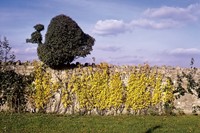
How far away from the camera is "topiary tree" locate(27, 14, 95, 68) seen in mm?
22750

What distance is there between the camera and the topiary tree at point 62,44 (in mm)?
22750

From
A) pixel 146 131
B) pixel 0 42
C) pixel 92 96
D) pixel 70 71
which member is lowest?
pixel 146 131

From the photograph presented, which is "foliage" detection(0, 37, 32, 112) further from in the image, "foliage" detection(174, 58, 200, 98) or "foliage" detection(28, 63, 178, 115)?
"foliage" detection(174, 58, 200, 98)

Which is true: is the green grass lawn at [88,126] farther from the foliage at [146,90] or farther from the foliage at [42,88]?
the foliage at [146,90]

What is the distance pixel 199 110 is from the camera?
23859 millimetres

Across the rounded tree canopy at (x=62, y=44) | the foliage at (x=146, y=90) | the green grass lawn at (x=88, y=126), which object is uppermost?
the rounded tree canopy at (x=62, y=44)

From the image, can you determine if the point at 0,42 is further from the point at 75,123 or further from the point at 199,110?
the point at 199,110

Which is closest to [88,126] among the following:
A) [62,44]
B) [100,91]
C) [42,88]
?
[100,91]

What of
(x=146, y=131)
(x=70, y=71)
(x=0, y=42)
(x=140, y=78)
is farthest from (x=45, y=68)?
(x=146, y=131)

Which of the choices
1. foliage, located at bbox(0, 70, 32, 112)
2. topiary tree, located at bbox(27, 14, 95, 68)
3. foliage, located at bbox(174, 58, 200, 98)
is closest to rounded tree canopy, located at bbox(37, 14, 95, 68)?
topiary tree, located at bbox(27, 14, 95, 68)

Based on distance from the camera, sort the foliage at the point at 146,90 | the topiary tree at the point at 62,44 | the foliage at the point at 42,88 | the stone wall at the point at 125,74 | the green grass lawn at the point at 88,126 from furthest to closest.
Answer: the foliage at the point at 146,90 < the stone wall at the point at 125,74 < the foliage at the point at 42,88 < the topiary tree at the point at 62,44 < the green grass lawn at the point at 88,126

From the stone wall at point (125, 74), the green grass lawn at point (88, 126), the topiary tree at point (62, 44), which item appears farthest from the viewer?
the stone wall at point (125, 74)

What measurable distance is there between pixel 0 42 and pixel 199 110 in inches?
494

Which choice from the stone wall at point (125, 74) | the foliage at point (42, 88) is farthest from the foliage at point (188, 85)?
the foliage at point (42, 88)
